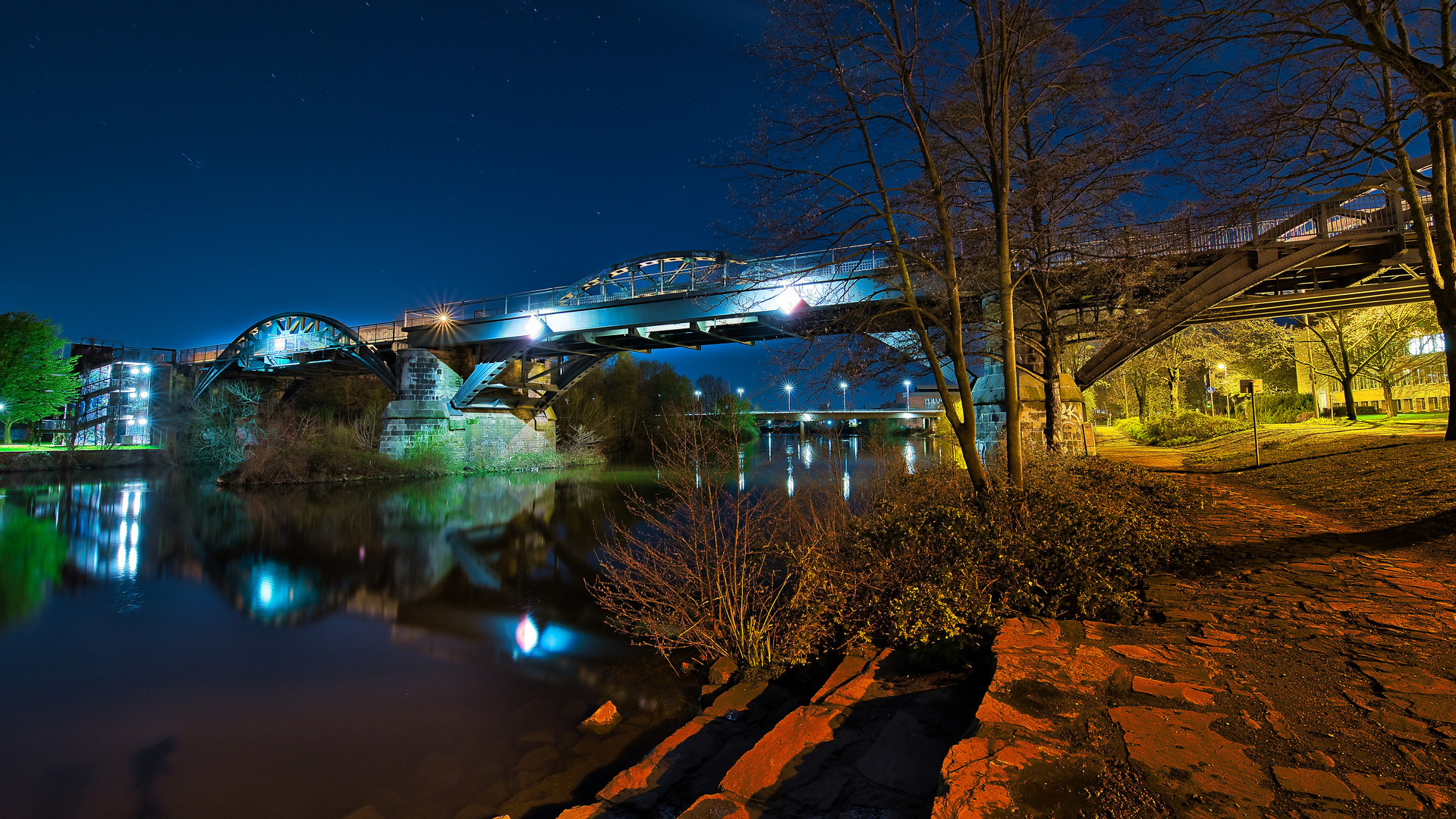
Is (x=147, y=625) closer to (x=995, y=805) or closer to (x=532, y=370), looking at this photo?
(x=995, y=805)

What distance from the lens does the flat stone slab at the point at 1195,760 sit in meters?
2.46

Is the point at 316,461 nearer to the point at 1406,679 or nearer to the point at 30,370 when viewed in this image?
the point at 30,370

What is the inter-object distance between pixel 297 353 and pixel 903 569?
4528 centimetres

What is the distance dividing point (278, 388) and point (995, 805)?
62101mm

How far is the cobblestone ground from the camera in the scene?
2541mm

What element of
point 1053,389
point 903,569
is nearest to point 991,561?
point 903,569

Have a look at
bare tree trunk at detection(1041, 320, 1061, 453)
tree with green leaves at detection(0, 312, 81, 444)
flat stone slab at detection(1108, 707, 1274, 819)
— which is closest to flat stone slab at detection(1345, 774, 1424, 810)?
flat stone slab at detection(1108, 707, 1274, 819)

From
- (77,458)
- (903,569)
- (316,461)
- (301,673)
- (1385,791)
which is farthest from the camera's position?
(77,458)

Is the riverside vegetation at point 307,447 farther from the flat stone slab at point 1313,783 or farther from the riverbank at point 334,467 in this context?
the flat stone slab at point 1313,783

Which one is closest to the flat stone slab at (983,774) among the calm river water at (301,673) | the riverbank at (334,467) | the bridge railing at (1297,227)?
the calm river water at (301,673)

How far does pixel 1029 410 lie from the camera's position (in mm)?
18391

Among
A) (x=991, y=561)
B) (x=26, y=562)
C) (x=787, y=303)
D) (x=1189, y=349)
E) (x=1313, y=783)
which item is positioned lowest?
(x=26, y=562)

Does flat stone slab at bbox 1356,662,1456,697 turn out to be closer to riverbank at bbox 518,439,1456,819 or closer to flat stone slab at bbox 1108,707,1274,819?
riverbank at bbox 518,439,1456,819

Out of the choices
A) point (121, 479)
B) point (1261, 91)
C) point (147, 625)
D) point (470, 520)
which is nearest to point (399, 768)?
point (147, 625)
